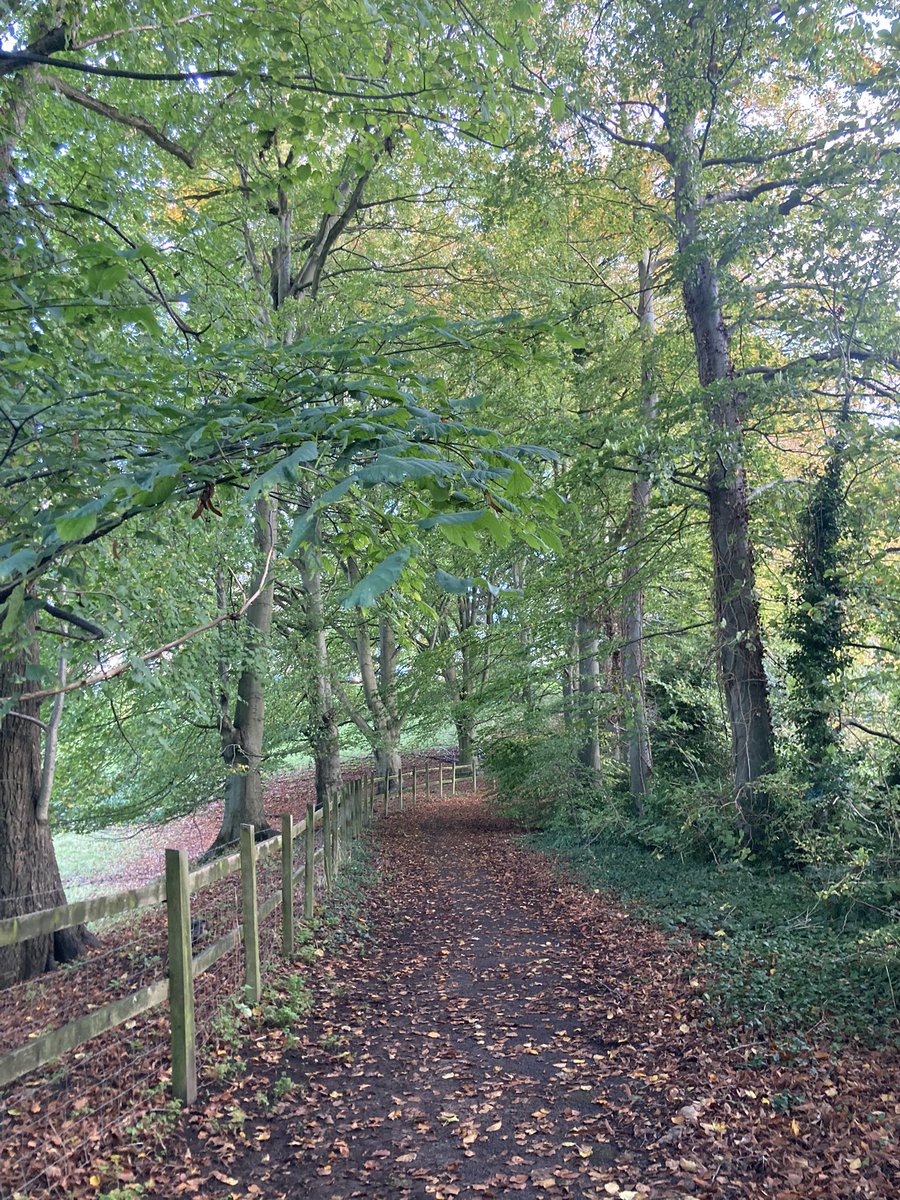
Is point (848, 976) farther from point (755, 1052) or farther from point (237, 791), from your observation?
point (237, 791)

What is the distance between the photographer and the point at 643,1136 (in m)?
3.90

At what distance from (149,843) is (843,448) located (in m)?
22.0

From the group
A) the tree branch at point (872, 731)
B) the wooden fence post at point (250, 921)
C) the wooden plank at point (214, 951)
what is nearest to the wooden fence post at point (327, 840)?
the wooden fence post at point (250, 921)

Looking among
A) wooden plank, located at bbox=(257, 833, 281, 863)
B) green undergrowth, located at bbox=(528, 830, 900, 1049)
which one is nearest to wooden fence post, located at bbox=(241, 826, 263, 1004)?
wooden plank, located at bbox=(257, 833, 281, 863)

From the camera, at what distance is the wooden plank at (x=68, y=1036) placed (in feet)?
9.67

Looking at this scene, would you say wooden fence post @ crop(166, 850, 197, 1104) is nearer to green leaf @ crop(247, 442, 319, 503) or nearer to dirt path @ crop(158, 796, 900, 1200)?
dirt path @ crop(158, 796, 900, 1200)

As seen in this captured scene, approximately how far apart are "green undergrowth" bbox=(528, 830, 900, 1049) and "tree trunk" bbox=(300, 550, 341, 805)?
7.23 metres

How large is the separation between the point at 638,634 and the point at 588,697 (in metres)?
1.50

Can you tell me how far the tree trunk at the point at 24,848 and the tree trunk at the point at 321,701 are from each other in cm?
715

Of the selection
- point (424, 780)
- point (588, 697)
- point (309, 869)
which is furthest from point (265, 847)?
point (424, 780)

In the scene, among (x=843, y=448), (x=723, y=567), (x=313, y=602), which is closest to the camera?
(x=843, y=448)

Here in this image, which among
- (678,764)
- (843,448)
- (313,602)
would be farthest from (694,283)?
(313,602)

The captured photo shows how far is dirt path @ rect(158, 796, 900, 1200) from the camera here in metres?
3.54

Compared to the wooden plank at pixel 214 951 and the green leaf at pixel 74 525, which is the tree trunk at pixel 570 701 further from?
the green leaf at pixel 74 525
